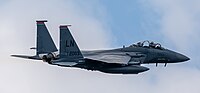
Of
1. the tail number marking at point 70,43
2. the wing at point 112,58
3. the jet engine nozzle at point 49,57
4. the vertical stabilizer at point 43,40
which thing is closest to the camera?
the tail number marking at point 70,43

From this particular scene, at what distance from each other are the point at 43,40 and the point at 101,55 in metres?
6.44

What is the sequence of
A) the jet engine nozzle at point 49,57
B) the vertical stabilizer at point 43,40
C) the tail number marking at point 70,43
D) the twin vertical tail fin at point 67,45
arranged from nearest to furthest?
the twin vertical tail fin at point 67,45 < the tail number marking at point 70,43 < the jet engine nozzle at point 49,57 < the vertical stabilizer at point 43,40

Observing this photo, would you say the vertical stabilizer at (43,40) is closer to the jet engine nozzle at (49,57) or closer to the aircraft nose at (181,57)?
the jet engine nozzle at (49,57)

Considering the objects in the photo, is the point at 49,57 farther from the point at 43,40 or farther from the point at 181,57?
the point at 181,57

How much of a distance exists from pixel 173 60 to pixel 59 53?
13.6 meters

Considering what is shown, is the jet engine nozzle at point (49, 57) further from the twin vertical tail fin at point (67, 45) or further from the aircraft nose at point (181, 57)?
the aircraft nose at point (181, 57)

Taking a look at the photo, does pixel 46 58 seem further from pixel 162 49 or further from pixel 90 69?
pixel 162 49

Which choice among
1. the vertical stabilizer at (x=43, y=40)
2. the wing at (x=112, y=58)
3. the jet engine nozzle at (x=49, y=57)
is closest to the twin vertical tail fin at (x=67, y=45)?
the wing at (x=112, y=58)

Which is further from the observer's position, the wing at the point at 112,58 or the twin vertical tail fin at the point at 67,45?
the wing at the point at 112,58

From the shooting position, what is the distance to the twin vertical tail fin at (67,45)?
343 feet

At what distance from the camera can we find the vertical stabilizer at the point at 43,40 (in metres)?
111

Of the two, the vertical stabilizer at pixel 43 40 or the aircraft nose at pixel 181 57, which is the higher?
the vertical stabilizer at pixel 43 40

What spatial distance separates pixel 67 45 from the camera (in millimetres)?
104688

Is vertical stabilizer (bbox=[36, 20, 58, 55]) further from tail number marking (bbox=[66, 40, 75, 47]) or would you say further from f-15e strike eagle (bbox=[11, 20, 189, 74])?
tail number marking (bbox=[66, 40, 75, 47])
